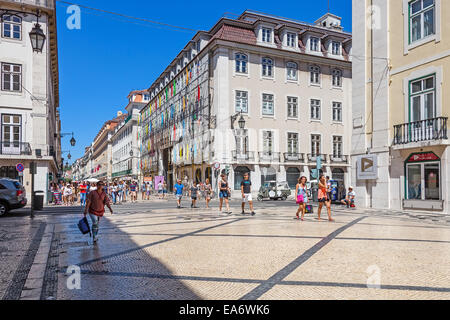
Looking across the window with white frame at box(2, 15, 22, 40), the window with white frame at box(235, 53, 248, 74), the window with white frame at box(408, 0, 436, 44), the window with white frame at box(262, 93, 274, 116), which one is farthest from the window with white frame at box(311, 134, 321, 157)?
the window with white frame at box(2, 15, 22, 40)

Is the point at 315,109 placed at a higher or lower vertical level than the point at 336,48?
lower

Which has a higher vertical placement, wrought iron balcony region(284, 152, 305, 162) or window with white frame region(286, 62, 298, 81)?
window with white frame region(286, 62, 298, 81)

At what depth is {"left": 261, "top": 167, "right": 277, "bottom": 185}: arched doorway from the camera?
114 ft

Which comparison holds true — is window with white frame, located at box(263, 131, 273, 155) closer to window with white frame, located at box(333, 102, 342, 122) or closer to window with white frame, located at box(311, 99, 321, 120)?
window with white frame, located at box(311, 99, 321, 120)

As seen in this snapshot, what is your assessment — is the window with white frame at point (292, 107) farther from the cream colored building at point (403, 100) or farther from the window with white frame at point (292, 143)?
the cream colored building at point (403, 100)

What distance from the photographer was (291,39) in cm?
3691

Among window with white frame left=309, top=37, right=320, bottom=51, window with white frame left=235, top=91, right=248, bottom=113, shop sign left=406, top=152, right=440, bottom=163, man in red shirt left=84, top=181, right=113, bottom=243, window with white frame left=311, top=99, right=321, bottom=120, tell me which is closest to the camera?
man in red shirt left=84, top=181, right=113, bottom=243

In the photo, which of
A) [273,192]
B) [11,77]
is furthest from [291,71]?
[11,77]

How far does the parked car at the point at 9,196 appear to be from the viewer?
15641 millimetres

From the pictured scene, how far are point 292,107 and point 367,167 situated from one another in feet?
62.3

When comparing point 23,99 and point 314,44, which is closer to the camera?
point 23,99

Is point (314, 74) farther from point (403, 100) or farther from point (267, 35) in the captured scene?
point (403, 100)

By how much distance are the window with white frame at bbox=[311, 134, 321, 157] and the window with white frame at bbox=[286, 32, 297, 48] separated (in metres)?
9.26

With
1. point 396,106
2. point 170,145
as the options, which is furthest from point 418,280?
point 170,145
